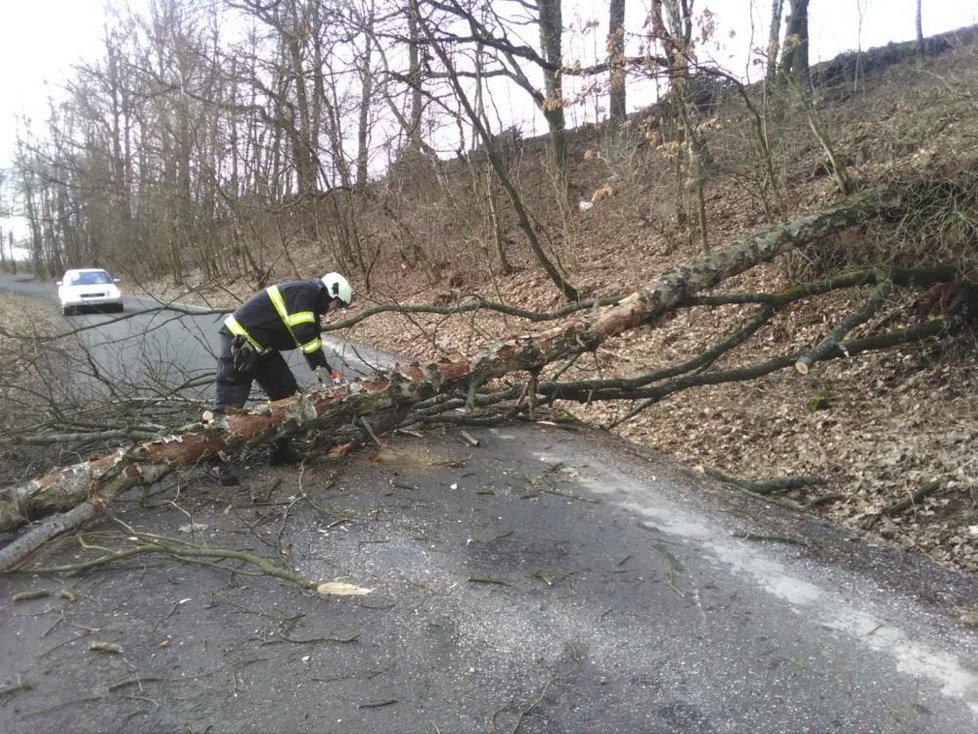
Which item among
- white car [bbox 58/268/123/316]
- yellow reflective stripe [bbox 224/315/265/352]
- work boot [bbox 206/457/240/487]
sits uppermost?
white car [bbox 58/268/123/316]

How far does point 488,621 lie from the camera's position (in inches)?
132

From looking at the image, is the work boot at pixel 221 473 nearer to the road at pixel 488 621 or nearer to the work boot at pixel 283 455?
the road at pixel 488 621

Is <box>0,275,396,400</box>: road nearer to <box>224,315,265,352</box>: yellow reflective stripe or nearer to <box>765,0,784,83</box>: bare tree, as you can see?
<box>224,315,265,352</box>: yellow reflective stripe

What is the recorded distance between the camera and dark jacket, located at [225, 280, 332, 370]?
16.8 ft

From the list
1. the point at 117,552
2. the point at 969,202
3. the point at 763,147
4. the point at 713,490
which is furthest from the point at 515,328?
the point at 117,552

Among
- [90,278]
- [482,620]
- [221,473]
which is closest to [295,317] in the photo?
[221,473]

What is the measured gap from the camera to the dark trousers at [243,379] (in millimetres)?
5266

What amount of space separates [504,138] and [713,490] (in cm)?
1096

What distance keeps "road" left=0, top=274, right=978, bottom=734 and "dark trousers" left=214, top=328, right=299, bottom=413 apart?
72 centimetres

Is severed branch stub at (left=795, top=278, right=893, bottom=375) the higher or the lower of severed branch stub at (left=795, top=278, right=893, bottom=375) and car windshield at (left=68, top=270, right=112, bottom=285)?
the lower

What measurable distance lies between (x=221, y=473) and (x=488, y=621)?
8.23 ft

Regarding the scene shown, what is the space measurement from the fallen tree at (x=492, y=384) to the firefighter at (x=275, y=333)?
36 cm

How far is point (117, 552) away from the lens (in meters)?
3.72

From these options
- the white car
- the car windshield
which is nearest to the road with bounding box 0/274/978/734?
the white car
